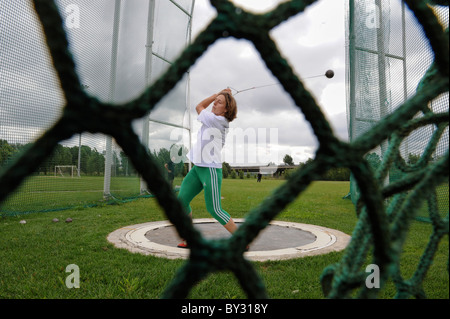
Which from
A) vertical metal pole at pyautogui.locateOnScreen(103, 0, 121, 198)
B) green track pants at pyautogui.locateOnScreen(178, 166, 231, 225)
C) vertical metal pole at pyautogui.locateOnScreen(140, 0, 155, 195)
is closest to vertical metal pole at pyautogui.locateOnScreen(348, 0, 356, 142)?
green track pants at pyautogui.locateOnScreen(178, 166, 231, 225)

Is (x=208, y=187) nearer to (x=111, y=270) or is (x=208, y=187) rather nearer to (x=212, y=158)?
(x=212, y=158)

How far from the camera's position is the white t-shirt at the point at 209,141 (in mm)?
2844

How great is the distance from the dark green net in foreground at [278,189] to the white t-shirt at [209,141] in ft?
7.38

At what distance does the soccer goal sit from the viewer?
233 inches

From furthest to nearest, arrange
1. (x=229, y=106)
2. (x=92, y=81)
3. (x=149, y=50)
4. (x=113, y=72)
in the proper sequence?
(x=149, y=50), (x=113, y=72), (x=92, y=81), (x=229, y=106)

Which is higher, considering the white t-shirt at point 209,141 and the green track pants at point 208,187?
the white t-shirt at point 209,141

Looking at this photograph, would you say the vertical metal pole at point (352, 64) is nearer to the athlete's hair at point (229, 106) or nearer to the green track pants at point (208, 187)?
the athlete's hair at point (229, 106)

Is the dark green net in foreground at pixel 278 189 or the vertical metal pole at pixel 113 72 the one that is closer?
the dark green net in foreground at pixel 278 189

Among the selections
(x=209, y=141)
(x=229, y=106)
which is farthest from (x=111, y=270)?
(x=229, y=106)

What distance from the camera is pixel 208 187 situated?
2836mm

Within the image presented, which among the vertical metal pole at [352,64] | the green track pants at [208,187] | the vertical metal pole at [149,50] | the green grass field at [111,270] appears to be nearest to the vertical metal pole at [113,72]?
the vertical metal pole at [149,50]

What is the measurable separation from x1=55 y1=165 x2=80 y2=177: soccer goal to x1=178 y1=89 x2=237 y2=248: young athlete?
12.7 ft

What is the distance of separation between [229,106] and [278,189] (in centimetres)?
255
